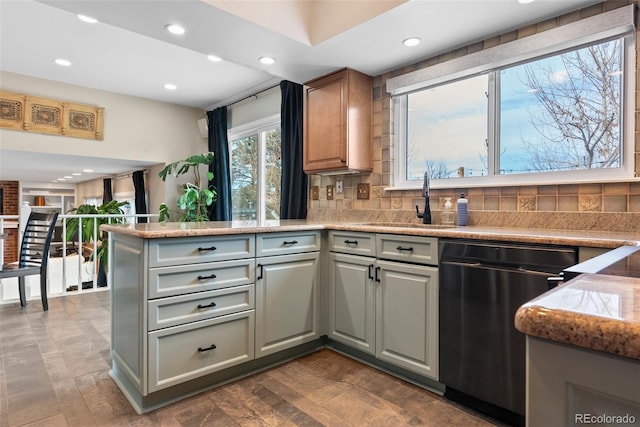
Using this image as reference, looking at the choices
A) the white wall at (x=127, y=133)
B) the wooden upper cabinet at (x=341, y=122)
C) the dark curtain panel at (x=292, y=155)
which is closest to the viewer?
the wooden upper cabinet at (x=341, y=122)

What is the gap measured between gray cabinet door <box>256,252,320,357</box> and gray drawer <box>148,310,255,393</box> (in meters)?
0.10

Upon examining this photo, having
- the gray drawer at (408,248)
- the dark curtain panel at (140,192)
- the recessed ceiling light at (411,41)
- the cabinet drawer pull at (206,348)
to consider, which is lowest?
the cabinet drawer pull at (206,348)

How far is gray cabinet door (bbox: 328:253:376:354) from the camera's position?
2311 millimetres

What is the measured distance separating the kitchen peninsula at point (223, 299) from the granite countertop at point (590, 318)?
1160 mm

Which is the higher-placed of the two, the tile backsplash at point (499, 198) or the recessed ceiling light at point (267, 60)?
the recessed ceiling light at point (267, 60)

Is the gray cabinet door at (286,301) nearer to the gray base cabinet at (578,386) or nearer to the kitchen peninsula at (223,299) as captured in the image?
the kitchen peninsula at (223,299)

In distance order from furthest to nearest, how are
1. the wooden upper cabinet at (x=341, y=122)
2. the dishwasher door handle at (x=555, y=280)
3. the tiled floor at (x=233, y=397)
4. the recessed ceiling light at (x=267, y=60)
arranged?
the wooden upper cabinet at (x=341, y=122)
the recessed ceiling light at (x=267, y=60)
the tiled floor at (x=233, y=397)
the dishwasher door handle at (x=555, y=280)

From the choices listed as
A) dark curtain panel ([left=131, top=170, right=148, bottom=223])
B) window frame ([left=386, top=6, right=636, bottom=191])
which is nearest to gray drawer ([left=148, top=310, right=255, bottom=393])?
window frame ([left=386, top=6, right=636, bottom=191])

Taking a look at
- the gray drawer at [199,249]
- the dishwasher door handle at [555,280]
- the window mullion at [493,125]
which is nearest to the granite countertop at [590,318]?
the dishwasher door handle at [555,280]

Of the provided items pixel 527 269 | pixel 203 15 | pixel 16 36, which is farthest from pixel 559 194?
pixel 16 36

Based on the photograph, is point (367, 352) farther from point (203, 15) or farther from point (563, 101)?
point (203, 15)

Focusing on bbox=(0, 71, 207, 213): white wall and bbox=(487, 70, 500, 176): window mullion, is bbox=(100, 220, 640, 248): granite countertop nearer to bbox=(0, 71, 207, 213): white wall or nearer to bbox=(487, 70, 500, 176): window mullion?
bbox=(487, 70, 500, 176): window mullion

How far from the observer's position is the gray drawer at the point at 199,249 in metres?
1.82

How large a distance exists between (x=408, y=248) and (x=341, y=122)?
1.34 m
